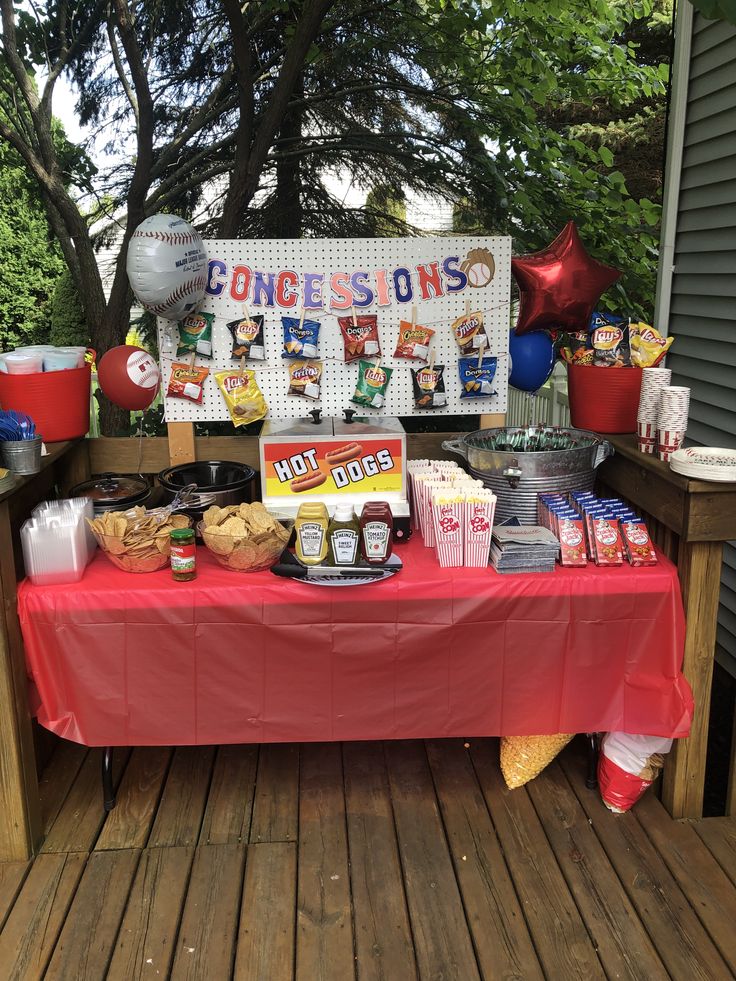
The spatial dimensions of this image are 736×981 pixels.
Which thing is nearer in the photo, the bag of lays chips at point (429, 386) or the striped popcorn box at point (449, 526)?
the striped popcorn box at point (449, 526)

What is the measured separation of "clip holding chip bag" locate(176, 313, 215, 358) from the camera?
299cm

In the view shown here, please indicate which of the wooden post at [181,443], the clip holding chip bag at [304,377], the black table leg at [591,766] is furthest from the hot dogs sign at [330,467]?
the black table leg at [591,766]

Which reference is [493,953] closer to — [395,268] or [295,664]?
[295,664]

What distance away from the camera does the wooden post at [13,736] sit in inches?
90.5

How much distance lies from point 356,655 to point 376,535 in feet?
1.29

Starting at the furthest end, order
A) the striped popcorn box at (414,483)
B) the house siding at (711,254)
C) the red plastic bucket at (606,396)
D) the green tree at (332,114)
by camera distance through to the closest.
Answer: the green tree at (332,114) < the house siding at (711,254) < the red plastic bucket at (606,396) < the striped popcorn box at (414,483)

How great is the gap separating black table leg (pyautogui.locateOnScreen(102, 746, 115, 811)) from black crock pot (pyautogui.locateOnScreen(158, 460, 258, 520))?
931 millimetres

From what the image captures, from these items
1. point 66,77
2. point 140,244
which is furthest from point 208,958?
point 66,77

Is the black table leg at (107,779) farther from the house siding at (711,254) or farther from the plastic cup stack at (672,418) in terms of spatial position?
the house siding at (711,254)

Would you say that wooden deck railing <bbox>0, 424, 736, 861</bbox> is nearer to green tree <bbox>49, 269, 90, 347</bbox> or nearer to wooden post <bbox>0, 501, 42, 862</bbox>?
wooden post <bbox>0, 501, 42, 862</bbox>

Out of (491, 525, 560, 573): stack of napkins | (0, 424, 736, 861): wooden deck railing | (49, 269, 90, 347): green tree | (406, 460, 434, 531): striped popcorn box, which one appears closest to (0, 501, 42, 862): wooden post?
(0, 424, 736, 861): wooden deck railing

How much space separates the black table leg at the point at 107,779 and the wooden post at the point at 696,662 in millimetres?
1891

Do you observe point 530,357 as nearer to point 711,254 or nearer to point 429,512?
point 429,512

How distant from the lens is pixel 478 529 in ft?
8.14
